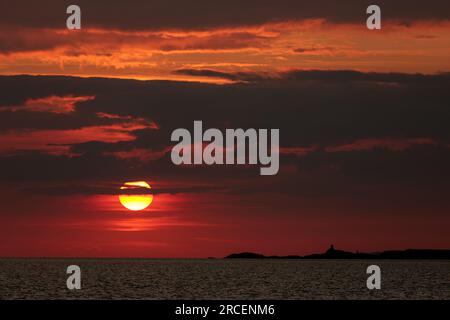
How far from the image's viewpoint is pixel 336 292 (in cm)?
11600

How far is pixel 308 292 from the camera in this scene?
11575 cm
